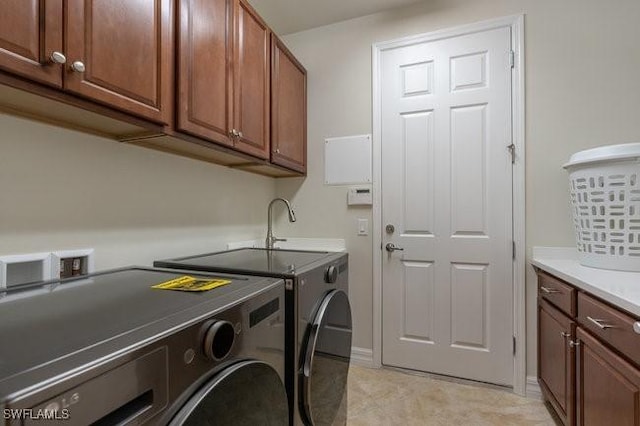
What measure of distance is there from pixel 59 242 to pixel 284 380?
95 centimetres

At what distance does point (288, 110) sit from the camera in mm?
2113

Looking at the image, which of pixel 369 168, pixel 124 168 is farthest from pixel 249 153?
pixel 369 168

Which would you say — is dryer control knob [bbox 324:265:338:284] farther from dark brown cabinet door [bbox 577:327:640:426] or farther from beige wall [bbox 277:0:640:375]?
dark brown cabinet door [bbox 577:327:640:426]

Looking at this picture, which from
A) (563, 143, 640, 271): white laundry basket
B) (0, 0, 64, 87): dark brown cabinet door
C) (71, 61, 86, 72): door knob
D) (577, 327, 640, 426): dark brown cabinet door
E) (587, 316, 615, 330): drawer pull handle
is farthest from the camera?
(563, 143, 640, 271): white laundry basket

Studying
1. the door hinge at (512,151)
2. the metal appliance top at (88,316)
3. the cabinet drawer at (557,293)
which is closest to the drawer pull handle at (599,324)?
the cabinet drawer at (557,293)

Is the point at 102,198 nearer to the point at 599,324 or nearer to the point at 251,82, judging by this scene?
the point at 251,82

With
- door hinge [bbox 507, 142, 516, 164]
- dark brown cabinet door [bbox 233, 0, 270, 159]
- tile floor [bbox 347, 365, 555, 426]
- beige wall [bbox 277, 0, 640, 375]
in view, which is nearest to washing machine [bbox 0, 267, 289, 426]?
dark brown cabinet door [bbox 233, 0, 270, 159]

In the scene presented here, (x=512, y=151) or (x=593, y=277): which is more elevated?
(x=512, y=151)

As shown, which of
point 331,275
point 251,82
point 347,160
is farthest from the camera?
point 347,160

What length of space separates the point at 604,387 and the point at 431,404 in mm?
916

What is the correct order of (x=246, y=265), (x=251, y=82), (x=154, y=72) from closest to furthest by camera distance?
(x=154, y=72), (x=246, y=265), (x=251, y=82)

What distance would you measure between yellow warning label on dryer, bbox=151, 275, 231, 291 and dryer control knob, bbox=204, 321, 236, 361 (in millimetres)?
216

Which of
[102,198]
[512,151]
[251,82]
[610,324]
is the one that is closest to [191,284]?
[102,198]

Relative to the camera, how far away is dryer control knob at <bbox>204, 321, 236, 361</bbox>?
656mm
